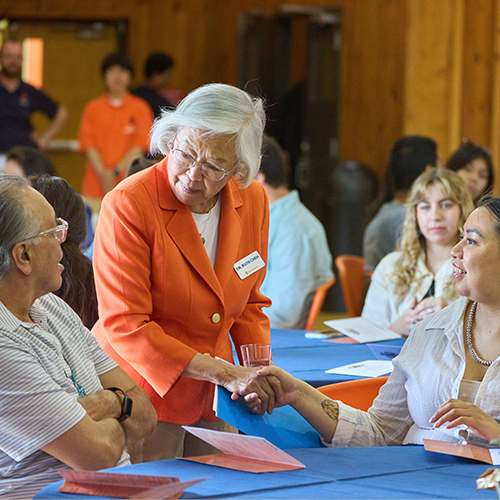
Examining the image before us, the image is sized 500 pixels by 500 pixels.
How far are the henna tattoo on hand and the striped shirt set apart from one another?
26.9 inches

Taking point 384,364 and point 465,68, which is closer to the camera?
point 384,364

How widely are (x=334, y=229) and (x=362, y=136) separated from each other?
4.06 feet

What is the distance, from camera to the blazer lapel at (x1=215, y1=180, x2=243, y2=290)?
2332 mm

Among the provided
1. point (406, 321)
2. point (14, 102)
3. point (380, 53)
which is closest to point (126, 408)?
point (406, 321)

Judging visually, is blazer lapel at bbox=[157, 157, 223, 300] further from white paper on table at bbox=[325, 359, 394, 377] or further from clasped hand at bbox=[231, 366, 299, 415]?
white paper on table at bbox=[325, 359, 394, 377]

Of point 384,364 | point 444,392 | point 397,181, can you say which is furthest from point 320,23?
point 444,392

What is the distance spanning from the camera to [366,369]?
2.81m

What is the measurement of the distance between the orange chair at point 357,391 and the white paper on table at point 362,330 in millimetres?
786

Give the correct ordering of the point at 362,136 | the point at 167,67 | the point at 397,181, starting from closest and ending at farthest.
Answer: the point at 397,181, the point at 167,67, the point at 362,136

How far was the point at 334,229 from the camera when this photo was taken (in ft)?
26.2

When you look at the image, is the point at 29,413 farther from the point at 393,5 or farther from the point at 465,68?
the point at 393,5

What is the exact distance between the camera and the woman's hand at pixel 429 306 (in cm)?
345

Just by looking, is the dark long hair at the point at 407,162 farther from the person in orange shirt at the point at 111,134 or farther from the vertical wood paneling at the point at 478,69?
the person in orange shirt at the point at 111,134

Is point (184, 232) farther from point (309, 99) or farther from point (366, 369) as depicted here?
point (309, 99)
